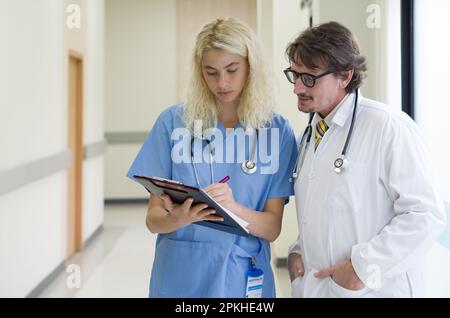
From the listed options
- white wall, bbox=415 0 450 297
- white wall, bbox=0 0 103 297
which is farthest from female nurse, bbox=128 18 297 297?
white wall, bbox=0 0 103 297

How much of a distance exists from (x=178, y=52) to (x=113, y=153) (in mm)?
1179

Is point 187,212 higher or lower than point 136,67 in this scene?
lower

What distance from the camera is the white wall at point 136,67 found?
5.02m

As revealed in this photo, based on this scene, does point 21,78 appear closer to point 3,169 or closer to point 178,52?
point 3,169

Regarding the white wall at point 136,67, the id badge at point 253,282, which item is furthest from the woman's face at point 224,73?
the white wall at point 136,67

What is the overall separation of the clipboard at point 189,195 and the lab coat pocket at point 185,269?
97mm

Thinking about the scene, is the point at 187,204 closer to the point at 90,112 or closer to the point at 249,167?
the point at 249,167

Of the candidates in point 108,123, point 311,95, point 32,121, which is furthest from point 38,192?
point 108,123

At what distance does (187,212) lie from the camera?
917mm

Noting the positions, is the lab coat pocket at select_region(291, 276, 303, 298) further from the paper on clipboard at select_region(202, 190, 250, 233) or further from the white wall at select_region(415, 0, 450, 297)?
the white wall at select_region(415, 0, 450, 297)

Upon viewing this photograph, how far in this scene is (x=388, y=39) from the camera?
168 centimetres

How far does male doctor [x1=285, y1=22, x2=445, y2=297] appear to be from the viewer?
2.82ft

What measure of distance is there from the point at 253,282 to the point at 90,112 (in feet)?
9.21

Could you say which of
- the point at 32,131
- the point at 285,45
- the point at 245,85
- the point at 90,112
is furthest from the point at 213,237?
the point at 90,112
